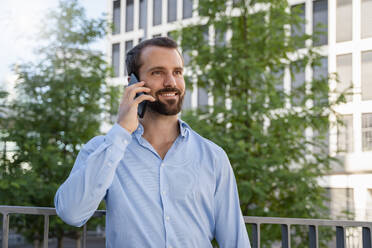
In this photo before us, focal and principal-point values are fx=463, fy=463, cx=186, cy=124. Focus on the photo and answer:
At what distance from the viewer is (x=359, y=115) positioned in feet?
84.4

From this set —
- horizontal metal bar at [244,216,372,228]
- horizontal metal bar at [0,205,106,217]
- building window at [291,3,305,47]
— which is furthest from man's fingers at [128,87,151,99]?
building window at [291,3,305,47]

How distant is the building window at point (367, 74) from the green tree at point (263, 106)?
736 inches

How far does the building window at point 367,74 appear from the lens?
2569 cm

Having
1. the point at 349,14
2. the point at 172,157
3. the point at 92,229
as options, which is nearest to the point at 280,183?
the point at 92,229

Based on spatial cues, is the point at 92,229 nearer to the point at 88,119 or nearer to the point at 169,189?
the point at 88,119

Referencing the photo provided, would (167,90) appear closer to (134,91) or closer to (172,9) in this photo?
(134,91)

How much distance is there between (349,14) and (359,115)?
19.1ft

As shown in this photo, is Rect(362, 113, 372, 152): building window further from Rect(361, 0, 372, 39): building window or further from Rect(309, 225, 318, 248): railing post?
Rect(309, 225, 318, 248): railing post

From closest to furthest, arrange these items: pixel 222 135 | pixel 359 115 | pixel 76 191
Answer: pixel 76 191
pixel 222 135
pixel 359 115

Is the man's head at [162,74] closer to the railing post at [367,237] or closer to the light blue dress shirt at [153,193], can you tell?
the light blue dress shirt at [153,193]

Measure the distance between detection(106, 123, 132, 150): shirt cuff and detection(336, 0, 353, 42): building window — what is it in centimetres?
2664

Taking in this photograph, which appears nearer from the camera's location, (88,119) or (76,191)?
(76,191)

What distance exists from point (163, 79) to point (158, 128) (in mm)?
248

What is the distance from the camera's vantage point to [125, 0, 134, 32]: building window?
35.8 metres
